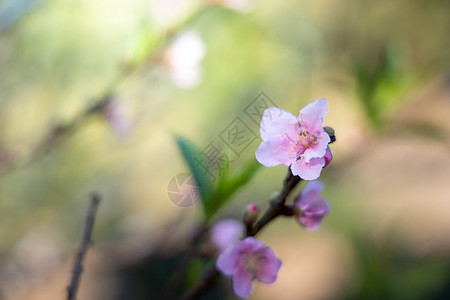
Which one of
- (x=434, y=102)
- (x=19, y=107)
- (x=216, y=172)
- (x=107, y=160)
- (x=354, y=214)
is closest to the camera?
(x=216, y=172)

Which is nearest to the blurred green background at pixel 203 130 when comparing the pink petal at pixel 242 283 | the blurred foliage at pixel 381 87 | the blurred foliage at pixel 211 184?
the blurred foliage at pixel 381 87

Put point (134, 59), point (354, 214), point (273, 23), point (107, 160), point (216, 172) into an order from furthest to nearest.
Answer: point (273, 23), point (354, 214), point (107, 160), point (134, 59), point (216, 172)

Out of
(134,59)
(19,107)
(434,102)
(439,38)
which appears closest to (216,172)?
(134,59)

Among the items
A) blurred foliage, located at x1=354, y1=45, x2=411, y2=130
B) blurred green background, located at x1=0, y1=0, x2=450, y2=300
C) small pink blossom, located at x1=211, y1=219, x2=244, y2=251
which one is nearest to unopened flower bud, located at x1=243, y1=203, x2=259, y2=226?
small pink blossom, located at x1=211, y1=219, x2=244, y2=251

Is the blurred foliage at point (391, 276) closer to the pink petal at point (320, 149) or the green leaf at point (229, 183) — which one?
the green leaf at point (229, 183)

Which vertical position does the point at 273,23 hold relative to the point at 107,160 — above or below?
above

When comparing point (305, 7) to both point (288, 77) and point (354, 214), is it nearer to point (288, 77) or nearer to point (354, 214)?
point (288, 77)
